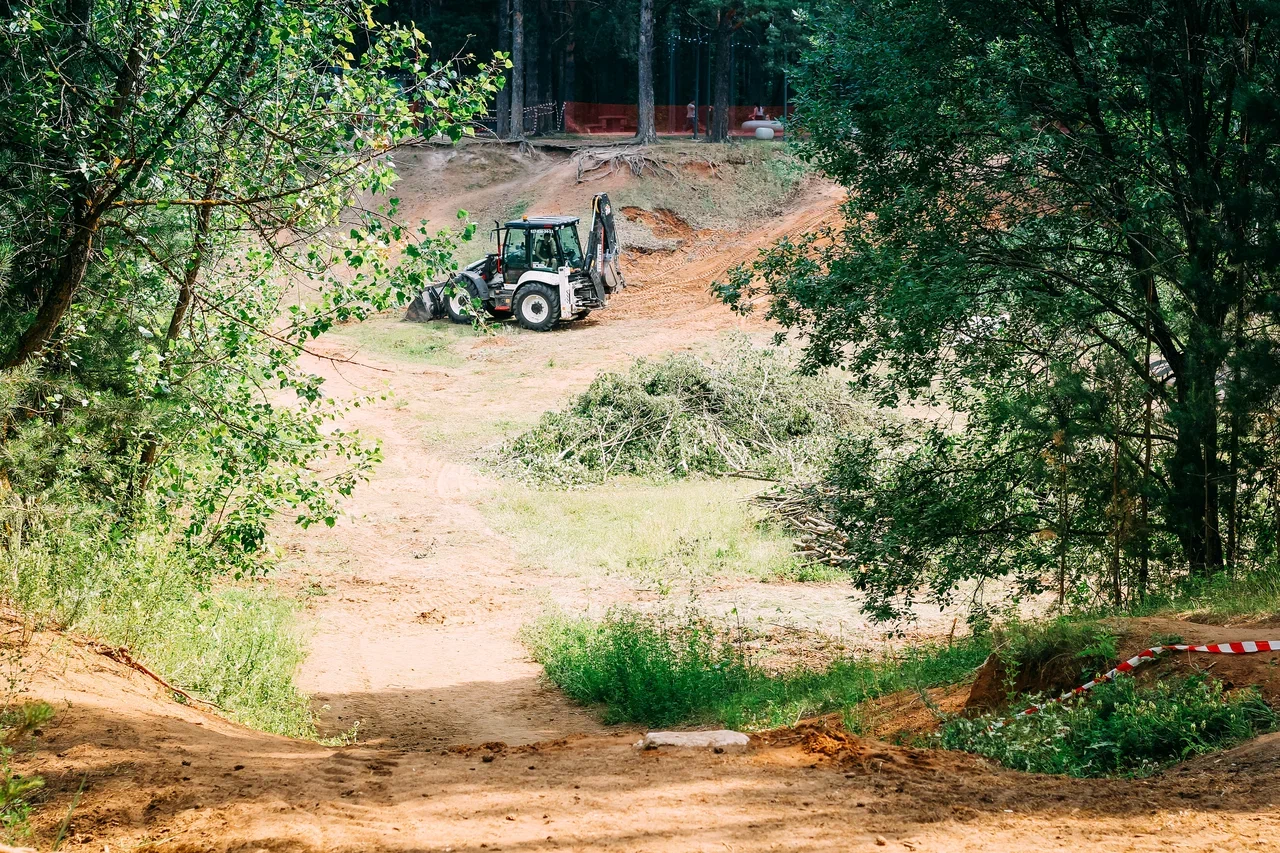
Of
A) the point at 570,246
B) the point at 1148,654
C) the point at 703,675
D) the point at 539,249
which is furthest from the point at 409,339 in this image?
the point at 1148,654

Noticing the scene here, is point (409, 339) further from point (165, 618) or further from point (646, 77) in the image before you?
point (165, 618)

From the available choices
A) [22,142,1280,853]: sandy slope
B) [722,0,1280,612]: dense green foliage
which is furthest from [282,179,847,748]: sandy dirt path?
[722,0,1280,612]: dense green foliage

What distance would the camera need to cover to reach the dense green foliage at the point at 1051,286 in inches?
326

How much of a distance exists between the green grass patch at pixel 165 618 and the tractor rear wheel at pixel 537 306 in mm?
18543

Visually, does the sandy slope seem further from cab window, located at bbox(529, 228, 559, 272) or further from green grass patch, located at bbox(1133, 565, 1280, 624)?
cab window, located at bbox(529, 228, 559, 272)

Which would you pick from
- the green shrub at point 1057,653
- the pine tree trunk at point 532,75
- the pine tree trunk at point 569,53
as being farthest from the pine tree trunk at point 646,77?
the green shrub at point 1057,653

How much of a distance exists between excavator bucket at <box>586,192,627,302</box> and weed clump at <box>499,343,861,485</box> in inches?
323

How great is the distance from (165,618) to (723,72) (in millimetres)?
36162

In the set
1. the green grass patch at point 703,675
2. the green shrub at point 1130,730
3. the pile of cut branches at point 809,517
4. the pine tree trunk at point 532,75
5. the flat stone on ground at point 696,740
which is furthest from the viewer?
the pine tree trunk at point 532,75

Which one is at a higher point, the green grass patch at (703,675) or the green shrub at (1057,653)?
the green shrub at (1057,653)

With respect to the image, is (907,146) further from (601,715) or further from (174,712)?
(174,712)

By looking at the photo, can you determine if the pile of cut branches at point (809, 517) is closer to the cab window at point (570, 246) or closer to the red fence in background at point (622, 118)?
the cab window at point (570, 246)

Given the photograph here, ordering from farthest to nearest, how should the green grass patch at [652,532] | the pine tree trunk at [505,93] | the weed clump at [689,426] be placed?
the pine tree trunk at [505,93] → the weed clump at [689,426] → the green grass patch at [652,532]

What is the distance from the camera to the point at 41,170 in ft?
23.4
